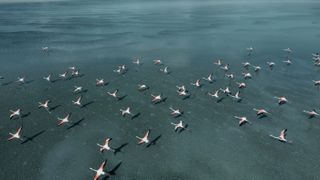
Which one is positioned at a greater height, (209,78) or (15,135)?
(209,78)

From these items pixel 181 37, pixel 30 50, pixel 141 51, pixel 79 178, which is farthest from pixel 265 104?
pixel 30 50

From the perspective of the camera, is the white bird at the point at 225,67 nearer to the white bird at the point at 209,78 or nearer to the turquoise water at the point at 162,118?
the turquoise water at the point at 162,118

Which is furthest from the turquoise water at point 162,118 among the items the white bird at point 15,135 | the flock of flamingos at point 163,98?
the flock of flamingos at point 163,98

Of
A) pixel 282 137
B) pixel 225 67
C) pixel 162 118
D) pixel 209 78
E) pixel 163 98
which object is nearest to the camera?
pixel 282 137

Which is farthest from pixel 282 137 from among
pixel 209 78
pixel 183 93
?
pixel 209 78

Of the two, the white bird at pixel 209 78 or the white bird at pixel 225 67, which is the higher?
the white bird at pixel 225 67

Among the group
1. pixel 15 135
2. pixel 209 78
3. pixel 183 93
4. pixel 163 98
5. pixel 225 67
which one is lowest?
pixel 15 135

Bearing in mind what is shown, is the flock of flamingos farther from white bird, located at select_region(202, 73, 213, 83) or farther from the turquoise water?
the turquoise water

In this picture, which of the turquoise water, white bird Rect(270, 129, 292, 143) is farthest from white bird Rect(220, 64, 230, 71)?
white bird Rect(270, 129, 292, 143)

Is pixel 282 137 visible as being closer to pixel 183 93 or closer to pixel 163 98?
pixel 183 93

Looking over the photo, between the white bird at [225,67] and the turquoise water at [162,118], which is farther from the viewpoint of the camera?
the white bird at [225,67]

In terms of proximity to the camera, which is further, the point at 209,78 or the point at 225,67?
the point at 225,67
